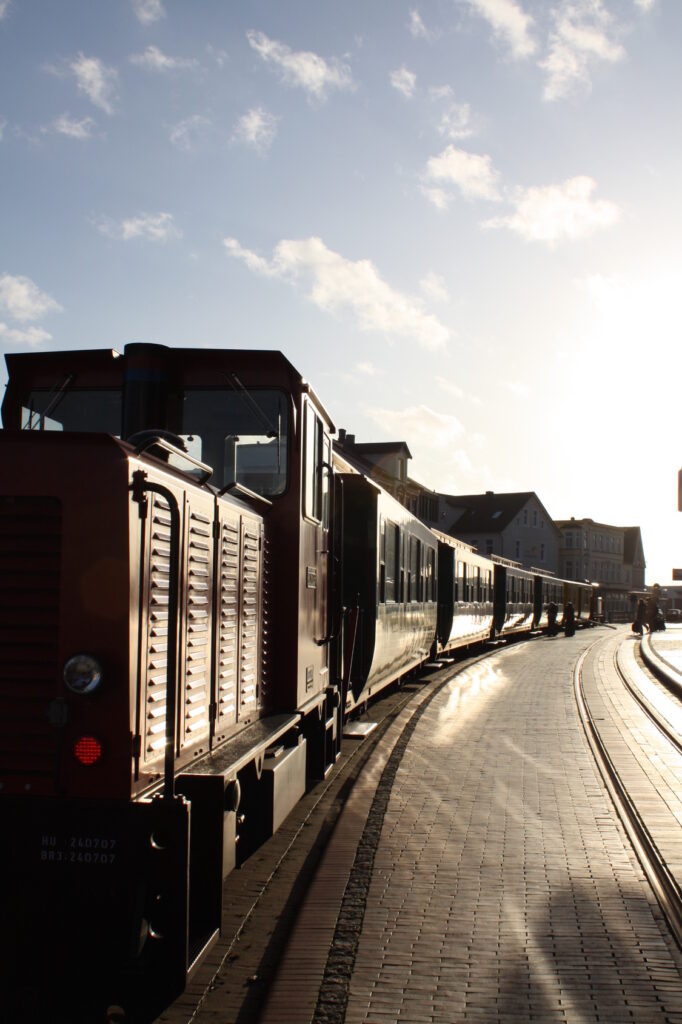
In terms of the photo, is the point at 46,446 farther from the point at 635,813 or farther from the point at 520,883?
the point at 635,813

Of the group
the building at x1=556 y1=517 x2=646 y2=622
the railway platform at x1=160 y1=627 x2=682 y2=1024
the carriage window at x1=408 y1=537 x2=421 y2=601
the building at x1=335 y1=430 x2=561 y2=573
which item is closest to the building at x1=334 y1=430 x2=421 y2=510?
the building at x1=335 y1=430 x2=561 y2=573

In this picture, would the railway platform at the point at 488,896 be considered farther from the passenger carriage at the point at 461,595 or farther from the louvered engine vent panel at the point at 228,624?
the passenger carriage at the point at 461,595

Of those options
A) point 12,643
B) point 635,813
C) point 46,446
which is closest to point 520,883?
point 635,813

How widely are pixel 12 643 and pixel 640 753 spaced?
863 cm

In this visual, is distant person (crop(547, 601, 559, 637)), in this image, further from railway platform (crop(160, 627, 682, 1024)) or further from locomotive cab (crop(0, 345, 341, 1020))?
locomotive cab (crop(0, 345, 341, 1020))

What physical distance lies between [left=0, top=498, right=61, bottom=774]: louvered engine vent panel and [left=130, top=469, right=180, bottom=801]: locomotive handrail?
343 millimetres

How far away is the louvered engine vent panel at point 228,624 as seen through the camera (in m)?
5.48

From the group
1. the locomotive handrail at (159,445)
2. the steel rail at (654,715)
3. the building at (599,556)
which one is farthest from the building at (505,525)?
the locomotive handrail at (159,445)

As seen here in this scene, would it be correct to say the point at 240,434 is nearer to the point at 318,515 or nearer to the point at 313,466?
the point at 313,466

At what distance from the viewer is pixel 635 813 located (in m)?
7.92

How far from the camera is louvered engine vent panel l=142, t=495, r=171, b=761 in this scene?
4.25m

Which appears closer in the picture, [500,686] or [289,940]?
[289,940]

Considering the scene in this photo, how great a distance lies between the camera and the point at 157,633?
435 cm

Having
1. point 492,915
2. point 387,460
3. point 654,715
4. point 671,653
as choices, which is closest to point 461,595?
point 654,715
